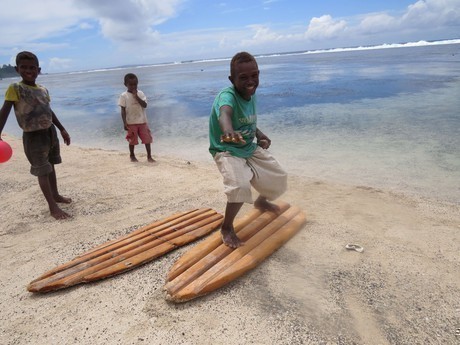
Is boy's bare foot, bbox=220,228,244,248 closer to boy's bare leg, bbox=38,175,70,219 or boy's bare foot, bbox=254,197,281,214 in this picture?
boy's bare foot, bbox=254,197,281,214

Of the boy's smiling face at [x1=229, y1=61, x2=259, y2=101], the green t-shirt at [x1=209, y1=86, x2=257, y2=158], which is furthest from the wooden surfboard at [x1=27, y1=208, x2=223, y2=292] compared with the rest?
the boy's smiling face at [x1=229, y1=61, x2=259, y2=101]

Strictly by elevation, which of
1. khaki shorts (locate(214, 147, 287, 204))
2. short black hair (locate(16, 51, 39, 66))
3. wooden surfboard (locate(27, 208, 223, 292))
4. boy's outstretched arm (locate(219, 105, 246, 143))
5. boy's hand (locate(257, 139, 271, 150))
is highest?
short black hair (locate(16, 51, 39, 66))

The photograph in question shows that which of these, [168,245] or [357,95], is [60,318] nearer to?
[168,245]

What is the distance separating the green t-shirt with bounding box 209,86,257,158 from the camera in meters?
2.86

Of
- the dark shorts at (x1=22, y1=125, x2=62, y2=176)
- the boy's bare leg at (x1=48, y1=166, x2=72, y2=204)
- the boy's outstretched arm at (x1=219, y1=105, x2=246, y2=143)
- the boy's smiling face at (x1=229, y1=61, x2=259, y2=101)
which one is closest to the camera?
the boy's outstretched arm at (x1=219, y1=105, x2=246, y2=143)

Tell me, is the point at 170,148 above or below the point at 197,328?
below

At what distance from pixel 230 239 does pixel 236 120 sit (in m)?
1.04

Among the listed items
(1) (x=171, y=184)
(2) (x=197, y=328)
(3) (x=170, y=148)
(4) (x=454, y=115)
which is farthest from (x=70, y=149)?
(4) (x=454, y=115)

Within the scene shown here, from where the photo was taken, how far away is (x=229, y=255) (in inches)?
110

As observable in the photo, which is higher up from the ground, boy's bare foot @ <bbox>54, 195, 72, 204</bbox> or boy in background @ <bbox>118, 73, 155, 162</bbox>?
boy in background @ <bbox>118, 73, 155, 162</bbox>

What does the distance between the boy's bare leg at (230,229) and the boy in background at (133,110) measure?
3882 mm

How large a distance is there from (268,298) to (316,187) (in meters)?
2.64

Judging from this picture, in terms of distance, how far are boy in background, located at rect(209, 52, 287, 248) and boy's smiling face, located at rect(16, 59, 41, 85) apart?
2153 millimetres

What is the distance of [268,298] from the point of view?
2.40m
